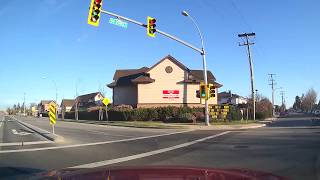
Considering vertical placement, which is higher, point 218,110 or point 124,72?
point 124,72

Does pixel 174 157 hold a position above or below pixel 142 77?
below

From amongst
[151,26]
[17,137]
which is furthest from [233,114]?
[17,137]

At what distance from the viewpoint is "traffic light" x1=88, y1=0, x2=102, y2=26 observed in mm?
21578

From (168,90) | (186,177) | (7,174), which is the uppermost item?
(168,90)

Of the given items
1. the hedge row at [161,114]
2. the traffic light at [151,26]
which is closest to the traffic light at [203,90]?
the traffic light at [151,26]

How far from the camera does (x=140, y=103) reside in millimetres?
62250

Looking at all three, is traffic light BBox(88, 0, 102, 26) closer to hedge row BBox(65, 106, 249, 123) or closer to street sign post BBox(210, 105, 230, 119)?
street sign post BBox(210, 105, 230, 119)

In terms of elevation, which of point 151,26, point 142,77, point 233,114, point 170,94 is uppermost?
point 151,26

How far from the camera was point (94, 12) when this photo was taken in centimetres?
2166

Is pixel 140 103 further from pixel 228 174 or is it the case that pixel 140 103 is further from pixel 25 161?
pixel 228 174

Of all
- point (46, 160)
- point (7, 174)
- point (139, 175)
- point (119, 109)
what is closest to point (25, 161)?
point (46, 160)

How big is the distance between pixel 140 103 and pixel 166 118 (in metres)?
6.98

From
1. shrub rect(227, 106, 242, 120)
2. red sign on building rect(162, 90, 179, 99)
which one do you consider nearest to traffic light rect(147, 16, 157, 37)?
shrub rect(227, 106, 242, 120)

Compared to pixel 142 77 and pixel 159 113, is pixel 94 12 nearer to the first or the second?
pixel 159 113
